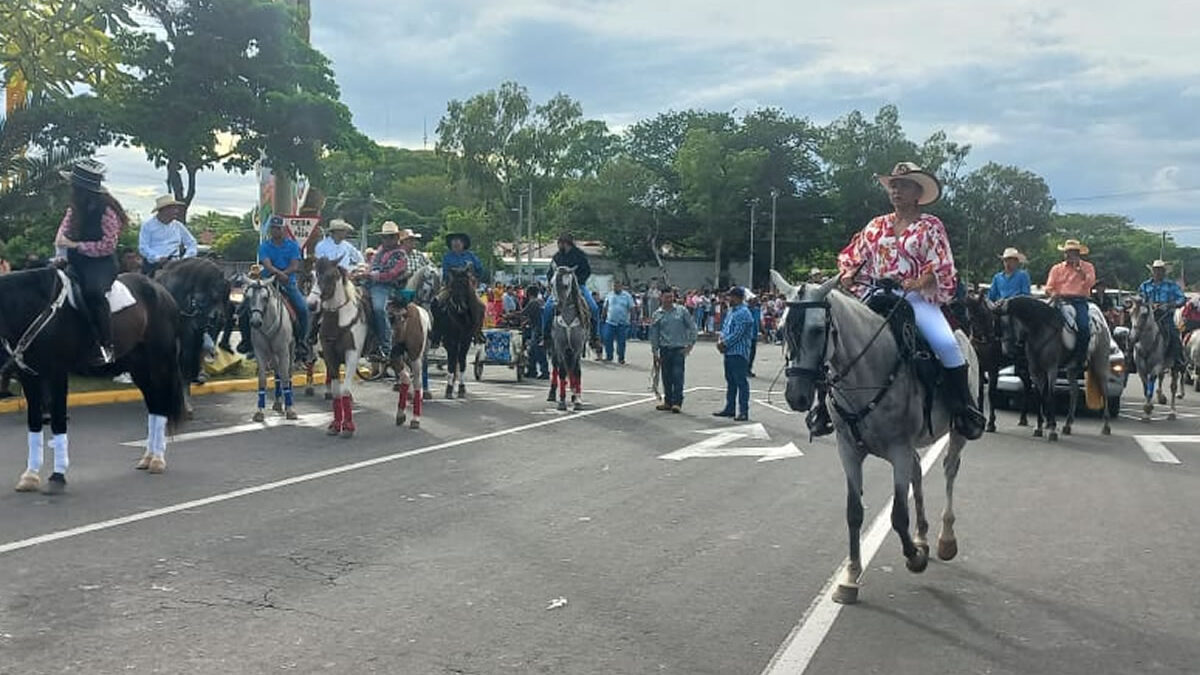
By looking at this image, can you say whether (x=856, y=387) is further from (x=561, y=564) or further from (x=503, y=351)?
(x=503, y=351)

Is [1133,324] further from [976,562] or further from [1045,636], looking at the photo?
[1045,636]

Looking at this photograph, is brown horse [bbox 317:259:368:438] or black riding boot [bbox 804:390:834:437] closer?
black riding boot [bbox 804:390:834:437]

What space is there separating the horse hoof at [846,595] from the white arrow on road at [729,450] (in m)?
5.82

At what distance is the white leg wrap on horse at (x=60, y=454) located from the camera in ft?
31.3

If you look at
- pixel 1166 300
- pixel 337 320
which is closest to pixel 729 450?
pixel 337 320

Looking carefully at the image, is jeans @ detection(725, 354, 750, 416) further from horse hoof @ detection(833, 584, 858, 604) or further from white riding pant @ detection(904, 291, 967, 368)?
horse hoof @ detection(833, 584, 858, 604)

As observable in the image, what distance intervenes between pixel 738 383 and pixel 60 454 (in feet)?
32.5

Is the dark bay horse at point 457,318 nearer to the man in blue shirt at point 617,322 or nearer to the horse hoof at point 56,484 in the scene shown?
the horse hoof at point 56,484

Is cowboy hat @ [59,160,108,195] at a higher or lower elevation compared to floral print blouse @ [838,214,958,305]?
higher

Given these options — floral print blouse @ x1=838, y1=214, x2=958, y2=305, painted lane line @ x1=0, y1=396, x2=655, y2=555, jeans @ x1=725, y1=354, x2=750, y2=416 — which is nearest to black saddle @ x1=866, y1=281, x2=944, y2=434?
floral print blouse @ x1=838, y1=214, x2=958, y2=305

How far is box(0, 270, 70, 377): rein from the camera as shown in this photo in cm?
958

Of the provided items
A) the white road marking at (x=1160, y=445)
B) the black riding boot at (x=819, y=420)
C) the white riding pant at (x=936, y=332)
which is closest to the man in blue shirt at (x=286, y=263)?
the black riding boot at (x=819, y=420)

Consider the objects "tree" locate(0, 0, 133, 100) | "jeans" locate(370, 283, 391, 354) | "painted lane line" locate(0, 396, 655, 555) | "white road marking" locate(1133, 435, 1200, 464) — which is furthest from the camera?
"jeans" locate(370, 283, 391, 354)

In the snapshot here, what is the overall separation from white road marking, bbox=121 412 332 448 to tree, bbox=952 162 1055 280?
74.2m
